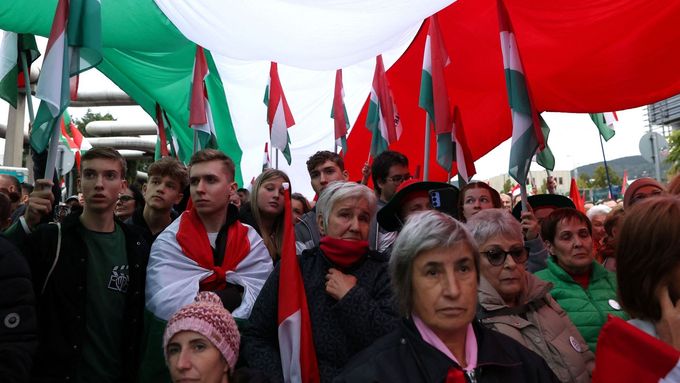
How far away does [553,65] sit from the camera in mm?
6812

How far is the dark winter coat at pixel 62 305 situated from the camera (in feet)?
8.63

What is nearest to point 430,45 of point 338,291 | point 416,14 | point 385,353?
point 416,14

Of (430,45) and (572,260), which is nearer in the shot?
(572,260)

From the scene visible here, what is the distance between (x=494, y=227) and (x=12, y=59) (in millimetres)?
4667

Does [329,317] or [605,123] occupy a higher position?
A: [605,123]

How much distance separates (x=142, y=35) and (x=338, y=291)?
22.6 feet

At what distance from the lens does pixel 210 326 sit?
2305 mm

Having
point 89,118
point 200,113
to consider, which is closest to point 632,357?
point 200,113

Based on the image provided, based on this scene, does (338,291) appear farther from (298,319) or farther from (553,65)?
(553,65)

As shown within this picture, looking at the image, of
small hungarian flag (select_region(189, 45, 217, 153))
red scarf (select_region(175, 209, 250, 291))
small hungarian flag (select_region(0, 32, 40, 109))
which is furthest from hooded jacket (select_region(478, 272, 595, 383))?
small hungarian flag (select_region(189, 45, 217, 153))

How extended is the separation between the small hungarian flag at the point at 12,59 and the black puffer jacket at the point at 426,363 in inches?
179

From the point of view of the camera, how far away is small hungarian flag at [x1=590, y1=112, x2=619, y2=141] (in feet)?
27.6

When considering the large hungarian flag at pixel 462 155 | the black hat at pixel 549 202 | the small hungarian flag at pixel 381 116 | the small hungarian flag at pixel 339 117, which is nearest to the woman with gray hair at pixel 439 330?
the black hat at pixel 549 202

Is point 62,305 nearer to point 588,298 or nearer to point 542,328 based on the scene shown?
point 542,328
